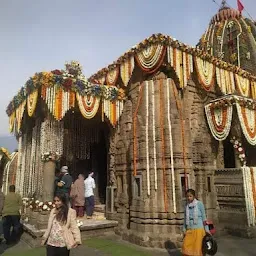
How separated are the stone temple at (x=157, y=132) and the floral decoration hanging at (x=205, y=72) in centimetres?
4

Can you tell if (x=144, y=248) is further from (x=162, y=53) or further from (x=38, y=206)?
(x=162, y=53)

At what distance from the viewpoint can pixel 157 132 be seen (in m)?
9.10

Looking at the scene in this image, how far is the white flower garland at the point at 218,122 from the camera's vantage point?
10008mm

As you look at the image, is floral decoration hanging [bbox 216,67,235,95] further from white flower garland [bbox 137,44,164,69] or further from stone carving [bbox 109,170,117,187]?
stone carving [bbox 109,170,117,187]

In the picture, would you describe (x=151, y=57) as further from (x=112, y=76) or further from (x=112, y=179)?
(x=112, y=179)

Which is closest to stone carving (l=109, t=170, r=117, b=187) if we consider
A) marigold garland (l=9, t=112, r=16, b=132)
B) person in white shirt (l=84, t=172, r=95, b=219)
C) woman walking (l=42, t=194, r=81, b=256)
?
person in white shirt (l=84, t=172, r=95, b=219)

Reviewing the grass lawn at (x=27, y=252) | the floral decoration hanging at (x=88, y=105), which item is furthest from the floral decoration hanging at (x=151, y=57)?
the grass lawn at (x=27, y=252)

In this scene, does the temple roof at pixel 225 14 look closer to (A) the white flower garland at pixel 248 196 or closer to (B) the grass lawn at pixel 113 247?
(A) the white flower garland at pixel 248 196

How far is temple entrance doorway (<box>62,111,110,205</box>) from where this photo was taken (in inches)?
502

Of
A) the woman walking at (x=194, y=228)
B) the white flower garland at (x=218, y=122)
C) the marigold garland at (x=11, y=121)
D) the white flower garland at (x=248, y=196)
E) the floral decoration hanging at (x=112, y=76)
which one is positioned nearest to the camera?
the woman walking at (x=194, y=228)

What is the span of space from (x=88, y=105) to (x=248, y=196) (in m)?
6.57

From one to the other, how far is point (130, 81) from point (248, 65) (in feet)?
33.2

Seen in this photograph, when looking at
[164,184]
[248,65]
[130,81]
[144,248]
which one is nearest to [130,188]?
[164,184]

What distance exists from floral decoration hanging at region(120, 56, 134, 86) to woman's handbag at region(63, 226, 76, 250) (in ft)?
24.0
